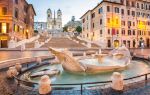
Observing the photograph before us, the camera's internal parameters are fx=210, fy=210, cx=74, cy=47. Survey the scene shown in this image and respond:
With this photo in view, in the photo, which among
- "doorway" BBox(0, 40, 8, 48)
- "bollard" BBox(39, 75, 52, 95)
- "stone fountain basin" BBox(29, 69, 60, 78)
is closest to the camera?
"bollard" BBox(39, 75, 52, 95)

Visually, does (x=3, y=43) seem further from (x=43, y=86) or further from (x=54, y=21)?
(x=54, y=21)

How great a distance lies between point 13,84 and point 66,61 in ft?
15.4

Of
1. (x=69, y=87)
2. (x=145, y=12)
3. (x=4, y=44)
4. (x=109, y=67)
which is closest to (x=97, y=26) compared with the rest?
(x=145, y=12)

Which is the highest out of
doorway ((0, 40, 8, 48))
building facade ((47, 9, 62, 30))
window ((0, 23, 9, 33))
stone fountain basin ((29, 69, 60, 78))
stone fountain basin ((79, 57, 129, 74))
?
building facade ((47, 9, 62, 30))

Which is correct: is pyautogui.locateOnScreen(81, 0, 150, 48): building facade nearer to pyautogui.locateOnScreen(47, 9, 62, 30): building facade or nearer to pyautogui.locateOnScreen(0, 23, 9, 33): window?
pyautogui.locateOnScreen(0, 23, 9, 33): window

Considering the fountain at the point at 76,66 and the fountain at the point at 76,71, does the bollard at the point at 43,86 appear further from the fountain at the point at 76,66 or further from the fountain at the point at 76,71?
the fountain at the point at 76,66

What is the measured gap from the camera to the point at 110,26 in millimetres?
56875

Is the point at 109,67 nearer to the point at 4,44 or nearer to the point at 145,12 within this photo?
the point at 4,44

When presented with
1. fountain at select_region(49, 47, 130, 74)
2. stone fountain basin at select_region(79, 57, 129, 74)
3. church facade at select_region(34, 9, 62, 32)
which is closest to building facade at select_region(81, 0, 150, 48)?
stone fountain basin at select_region(79, 57, 129, 74)

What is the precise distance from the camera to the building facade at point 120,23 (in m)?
56.8

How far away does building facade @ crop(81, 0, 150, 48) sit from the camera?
56.8m

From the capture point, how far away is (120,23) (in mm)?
58750

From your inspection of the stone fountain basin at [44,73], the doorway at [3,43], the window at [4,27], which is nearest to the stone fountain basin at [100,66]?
the stone fountain basin at [44,73]

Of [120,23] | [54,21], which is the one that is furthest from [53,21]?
[120,23]
